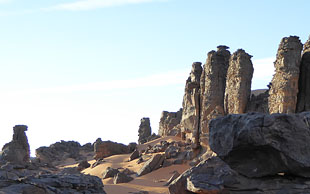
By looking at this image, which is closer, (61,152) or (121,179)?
(121,179)

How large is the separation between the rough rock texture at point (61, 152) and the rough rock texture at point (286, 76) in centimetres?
2848

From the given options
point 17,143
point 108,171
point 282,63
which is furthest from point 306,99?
point 17,143

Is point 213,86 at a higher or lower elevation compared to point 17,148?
higher

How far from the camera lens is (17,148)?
3047 centimetres

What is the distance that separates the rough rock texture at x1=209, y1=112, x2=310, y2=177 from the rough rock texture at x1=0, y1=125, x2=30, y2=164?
25008mm

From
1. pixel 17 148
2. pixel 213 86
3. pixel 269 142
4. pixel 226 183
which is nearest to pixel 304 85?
pixel 213 86

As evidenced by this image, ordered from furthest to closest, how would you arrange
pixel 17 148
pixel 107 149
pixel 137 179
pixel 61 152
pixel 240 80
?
pixel 61 152 → pixel 107 149 → pixel 17 148 → pixel 137 179 → pixel 240 80

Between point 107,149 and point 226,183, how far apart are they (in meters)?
26.7

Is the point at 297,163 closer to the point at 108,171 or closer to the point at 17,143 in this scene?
the point at 108,171

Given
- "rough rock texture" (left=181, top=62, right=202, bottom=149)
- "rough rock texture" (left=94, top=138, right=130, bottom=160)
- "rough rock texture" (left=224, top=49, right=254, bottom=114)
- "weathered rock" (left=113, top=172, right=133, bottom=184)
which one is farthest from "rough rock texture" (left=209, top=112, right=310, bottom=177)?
"rough rock texture" (left=94, top=138, right=130, bottom=160)

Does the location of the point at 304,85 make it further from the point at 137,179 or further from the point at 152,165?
the point at 152,165

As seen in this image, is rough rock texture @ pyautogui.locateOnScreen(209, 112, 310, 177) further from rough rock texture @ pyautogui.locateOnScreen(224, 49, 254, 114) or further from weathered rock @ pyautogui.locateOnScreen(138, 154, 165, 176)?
weathered rock @ pyautogui.locateOnScreen(138, 154, 165, 176)

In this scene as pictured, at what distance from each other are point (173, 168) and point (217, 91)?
201 inches

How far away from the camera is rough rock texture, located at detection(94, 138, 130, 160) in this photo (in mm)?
33719
